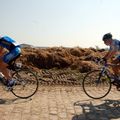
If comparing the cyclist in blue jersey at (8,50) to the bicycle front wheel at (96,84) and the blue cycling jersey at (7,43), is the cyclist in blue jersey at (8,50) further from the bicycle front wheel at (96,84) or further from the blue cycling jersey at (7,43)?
the bicycle front wheel at (96,84)

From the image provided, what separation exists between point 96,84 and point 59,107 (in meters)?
2.26

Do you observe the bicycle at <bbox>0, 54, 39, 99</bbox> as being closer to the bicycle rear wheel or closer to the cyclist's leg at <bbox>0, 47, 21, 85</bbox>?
the bicycle rear wheel

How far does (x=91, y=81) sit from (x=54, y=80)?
369 cm

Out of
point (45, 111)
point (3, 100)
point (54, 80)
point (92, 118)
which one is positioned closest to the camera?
point (92, 118)

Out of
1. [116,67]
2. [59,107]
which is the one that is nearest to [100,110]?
[59,107]

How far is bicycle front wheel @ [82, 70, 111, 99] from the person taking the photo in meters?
10.5

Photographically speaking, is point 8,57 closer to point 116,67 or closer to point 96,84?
point 96,84

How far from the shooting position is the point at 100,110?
29.2 feet

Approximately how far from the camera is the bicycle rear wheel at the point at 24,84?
1041cm

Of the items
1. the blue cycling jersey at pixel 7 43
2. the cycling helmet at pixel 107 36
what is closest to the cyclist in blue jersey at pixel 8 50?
the blue cycling jersey at pixel 7 43

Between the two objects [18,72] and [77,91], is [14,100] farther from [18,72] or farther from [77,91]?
[77,91]

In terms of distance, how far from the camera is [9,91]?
11.0m

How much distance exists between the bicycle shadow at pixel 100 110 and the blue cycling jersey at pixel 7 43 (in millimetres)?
2385

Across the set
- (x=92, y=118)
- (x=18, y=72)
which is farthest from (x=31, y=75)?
(x=92, y=118)
